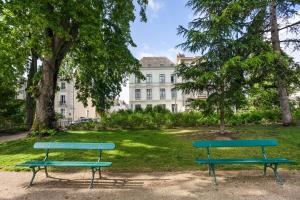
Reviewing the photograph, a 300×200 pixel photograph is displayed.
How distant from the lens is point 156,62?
56219mm

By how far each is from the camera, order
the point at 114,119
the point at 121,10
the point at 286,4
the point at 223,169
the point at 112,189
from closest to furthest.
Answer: the point at 112,189 < the point at 223,169 < the point at 121,10 < the point at 286,4 < the point at 114,119

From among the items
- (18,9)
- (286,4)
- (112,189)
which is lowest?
(112,189)

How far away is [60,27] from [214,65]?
7.32 meters

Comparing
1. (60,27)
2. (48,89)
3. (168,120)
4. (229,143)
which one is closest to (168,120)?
(168,120)

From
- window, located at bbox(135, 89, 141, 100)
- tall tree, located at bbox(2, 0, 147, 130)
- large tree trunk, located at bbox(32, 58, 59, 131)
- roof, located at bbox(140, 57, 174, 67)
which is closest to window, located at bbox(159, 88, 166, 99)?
window, located at bbox(135, 89, 141, 100)

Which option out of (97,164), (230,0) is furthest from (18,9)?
(230,0)

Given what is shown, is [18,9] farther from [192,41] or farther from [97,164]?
[97,164]

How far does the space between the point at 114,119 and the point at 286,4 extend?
13376 mm

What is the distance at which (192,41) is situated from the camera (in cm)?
1308

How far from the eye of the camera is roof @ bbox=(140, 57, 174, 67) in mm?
55812

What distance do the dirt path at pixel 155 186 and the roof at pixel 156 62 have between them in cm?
4900

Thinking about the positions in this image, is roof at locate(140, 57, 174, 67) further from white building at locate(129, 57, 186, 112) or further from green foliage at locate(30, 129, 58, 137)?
green foliage at locate(30, 129, 58, 137)

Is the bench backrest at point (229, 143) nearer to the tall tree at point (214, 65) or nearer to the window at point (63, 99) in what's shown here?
the tall tree at point (214, 65)

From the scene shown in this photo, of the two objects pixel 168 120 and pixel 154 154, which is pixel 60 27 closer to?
pixel 154 154
